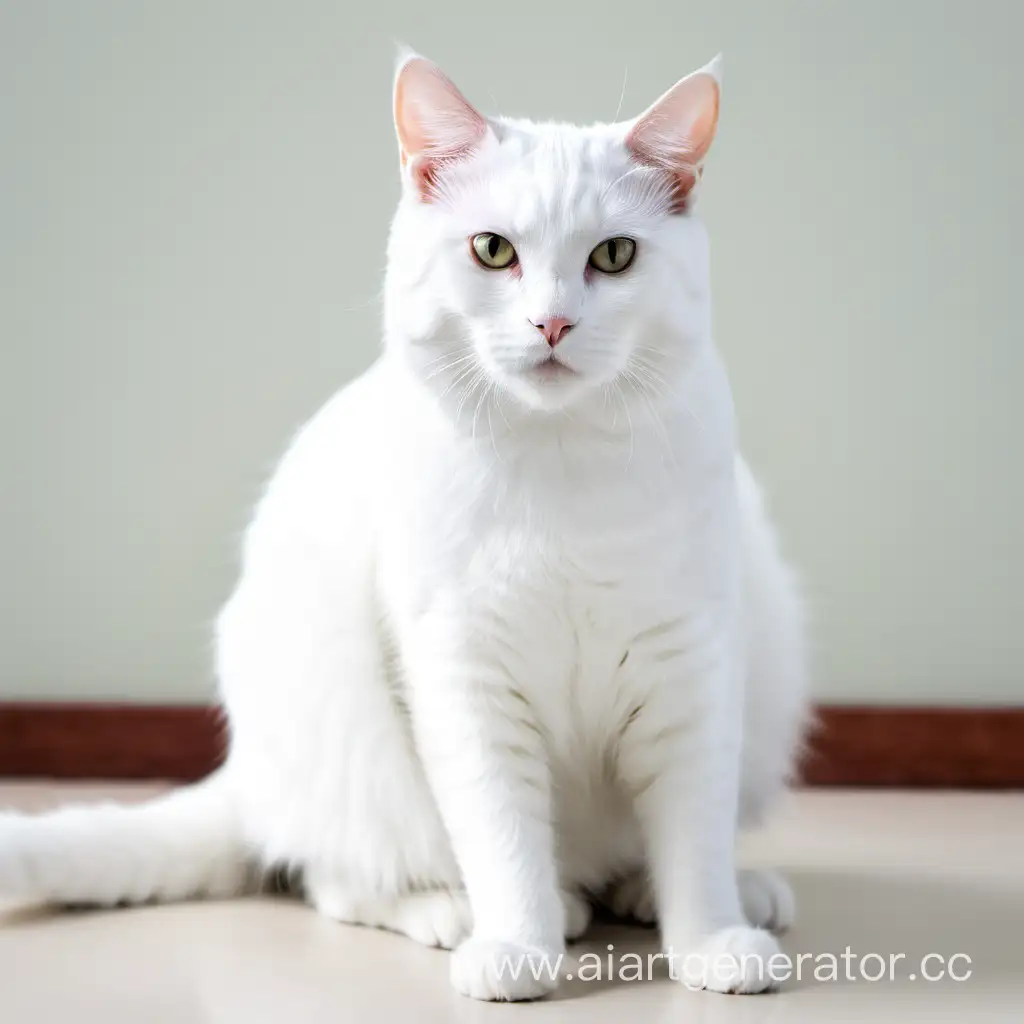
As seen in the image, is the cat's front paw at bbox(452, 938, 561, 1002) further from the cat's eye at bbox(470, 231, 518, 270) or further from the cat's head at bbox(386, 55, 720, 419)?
the cat's eye at bbox(470, 231, 518, 270)

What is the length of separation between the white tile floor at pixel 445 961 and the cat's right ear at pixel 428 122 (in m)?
0.81

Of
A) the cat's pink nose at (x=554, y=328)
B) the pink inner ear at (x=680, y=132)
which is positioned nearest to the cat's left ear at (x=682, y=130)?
the pink inner ear at (x=680, y=132)

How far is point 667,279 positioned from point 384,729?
22.6 inches

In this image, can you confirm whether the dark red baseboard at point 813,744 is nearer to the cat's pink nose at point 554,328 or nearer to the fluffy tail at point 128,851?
the fluffy tail at point 128,851

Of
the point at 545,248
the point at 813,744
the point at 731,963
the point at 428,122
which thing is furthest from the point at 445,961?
the point at 813,744

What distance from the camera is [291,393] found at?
8.62 ft

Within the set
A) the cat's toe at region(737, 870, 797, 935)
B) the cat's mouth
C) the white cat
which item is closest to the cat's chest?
the white cat

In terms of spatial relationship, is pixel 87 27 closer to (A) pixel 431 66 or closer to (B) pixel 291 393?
(B) pixel 291 393

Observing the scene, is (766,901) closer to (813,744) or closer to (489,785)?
(489,785)

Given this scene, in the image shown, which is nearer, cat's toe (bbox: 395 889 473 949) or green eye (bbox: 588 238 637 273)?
green eye (bbox: 588 238 637 273)

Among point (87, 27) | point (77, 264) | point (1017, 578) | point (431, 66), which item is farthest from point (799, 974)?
point (87, 27)

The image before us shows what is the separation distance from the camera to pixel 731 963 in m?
1.36

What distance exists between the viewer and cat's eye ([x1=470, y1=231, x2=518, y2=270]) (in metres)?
1.35

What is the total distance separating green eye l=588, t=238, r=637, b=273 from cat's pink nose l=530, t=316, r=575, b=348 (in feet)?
0.32
